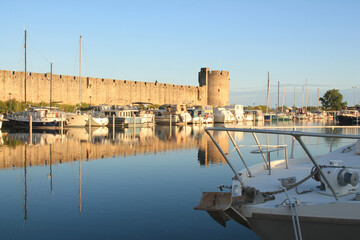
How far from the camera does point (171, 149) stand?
1407cm

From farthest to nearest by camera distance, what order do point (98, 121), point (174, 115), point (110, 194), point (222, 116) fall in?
1. point (222, 116)
2. point (174, 115)
3. point (98, 121)
4. point (110, 194)

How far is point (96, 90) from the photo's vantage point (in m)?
38.4

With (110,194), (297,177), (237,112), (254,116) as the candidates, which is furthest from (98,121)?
(297,177)

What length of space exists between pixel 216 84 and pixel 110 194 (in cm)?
4354

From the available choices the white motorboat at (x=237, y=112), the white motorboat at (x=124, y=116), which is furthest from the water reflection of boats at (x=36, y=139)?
the white motorboat at (x=237, y=112)

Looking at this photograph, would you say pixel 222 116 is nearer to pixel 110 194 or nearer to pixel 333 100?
pixel 110 194

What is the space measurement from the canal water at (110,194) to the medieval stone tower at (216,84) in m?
37.6

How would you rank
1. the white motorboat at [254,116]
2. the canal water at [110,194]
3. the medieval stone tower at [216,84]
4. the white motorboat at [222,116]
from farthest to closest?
the medieval stone tower at [216,84]
the white motorboat at [254,116]
the white motorboat at [222,116]
the canal water at [110,194]

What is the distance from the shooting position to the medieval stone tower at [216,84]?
1948 inches

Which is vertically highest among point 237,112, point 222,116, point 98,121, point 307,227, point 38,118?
point 237,112

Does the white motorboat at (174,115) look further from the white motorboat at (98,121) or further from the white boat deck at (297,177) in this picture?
the white boat deck at (297,177)

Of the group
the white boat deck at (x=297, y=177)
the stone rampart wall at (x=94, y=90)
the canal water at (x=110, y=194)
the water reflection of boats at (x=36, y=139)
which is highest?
the stone rampart wall at (x=94, y=90)

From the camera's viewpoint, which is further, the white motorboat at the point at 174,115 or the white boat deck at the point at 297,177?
the white motorboat at the point at 174,115

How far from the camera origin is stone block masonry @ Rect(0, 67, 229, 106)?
32281mm
